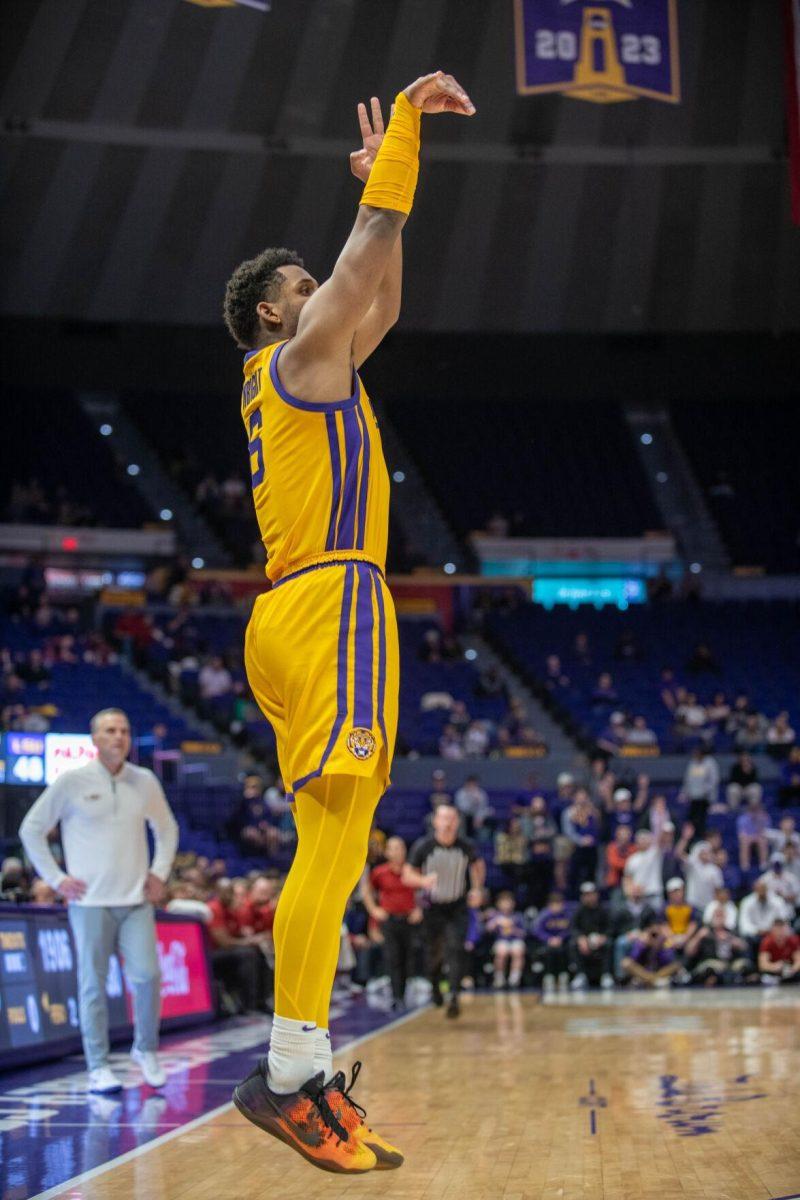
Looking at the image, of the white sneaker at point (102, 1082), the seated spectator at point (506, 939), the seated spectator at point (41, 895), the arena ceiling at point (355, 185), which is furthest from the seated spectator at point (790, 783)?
the white sneaker at point (102, 1082)

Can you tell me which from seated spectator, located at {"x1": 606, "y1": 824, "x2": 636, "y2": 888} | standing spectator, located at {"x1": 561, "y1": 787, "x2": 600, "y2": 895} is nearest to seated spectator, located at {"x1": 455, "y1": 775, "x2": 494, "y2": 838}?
standing spectator, located at {"x1": 561, "y1": 787, "x2": 600, "y2": 895}

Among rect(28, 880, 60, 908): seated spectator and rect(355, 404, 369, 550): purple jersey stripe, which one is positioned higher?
rect(355, 404, 369, 550): purple jersey stripe

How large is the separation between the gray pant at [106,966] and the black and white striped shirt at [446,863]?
245 inches

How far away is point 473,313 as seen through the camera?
33.9 m

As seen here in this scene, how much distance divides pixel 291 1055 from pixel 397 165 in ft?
8.04

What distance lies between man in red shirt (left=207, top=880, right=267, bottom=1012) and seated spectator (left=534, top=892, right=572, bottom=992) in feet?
15.3

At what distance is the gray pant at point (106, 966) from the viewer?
333 inches

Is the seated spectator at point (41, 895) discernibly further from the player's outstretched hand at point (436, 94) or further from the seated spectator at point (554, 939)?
the seated spectator at point (554, 939)

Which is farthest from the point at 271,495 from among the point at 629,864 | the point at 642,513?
the point at 642,513

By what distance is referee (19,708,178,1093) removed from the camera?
28.0ft

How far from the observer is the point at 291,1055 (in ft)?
A: 13.5

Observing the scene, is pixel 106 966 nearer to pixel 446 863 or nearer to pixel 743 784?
pixel 446 863

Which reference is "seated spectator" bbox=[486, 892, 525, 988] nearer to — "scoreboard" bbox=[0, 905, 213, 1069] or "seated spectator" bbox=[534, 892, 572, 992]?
"seated spectator" bbox=[534, 892, 572, 992]

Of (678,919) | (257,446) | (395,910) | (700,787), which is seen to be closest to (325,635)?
(257,446)
